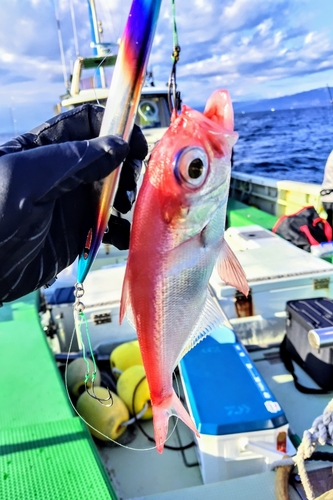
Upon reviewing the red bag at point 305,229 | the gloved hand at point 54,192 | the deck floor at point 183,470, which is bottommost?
the deck floor at point 183,470

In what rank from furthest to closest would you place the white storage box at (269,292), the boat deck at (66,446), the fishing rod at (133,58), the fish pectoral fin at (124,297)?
the white storage box at (269,292), the boat deck at (66,446), the fish pectoral fin at (124,297), the fishing rod at (133,58)

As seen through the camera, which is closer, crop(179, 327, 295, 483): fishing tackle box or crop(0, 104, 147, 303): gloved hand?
crop(0, 104, 147, 303): gloved hand

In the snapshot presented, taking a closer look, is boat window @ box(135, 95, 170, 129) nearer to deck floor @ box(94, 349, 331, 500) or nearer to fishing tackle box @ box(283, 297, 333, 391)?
fishing tackle box @ box(283, 297, 333, 391)

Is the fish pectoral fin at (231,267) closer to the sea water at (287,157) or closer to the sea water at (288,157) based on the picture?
the sea water at (287,157)

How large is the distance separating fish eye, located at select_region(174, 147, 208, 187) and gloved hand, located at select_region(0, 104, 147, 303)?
0.65 ft

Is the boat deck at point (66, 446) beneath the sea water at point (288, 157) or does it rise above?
beneath

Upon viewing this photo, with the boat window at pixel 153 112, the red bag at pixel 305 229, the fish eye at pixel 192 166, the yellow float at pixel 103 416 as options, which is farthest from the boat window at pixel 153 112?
the fish eye at pixel 192 166

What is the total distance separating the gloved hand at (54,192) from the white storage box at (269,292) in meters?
2.54

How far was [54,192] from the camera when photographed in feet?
3.98

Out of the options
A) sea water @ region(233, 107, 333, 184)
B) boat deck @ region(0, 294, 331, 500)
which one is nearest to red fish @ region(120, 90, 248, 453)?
boat deck @ region(0, 294, 331, 500)

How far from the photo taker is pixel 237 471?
8.69 ft

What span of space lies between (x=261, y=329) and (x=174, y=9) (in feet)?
11.0

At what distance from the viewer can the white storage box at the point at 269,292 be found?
4.05 m

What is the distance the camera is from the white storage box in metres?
4.05
